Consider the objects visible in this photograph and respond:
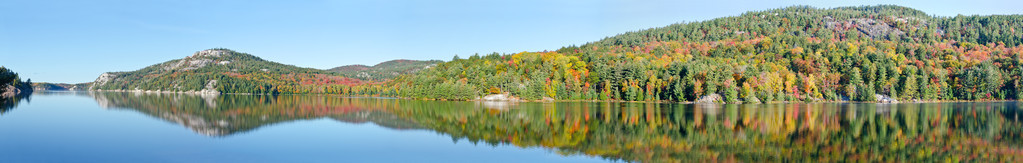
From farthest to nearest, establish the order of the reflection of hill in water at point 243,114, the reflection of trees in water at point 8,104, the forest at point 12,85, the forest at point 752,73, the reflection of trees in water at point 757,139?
the forest at point 12,85, the forest at point 752,73, the reflection of trees in water at point 8,104, the reflection of hill in water at point 243,114, the reflection of trees in water at point 757,139

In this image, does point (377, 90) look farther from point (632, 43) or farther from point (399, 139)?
point (399, 139)

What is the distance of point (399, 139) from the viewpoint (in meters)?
32.3

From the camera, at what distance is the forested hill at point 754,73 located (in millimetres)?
101438

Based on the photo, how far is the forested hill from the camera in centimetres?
10144

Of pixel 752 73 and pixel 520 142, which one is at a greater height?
pixel 752 73

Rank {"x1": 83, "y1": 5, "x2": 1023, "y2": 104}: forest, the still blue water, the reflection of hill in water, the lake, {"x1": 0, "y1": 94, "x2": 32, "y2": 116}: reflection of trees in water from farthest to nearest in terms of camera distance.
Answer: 1. {"x1": 83, "y1": 5, "x2": 1023, "y2": 104}: forest
2. {"x1": 0, "y1": 94, "x2": 32, "y2": 116}: reflection of trees in water
3. the reflection of hill in water
4. the still blue water
5. the lake

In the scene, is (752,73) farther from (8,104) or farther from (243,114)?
(8,104)

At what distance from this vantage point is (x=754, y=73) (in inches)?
3942

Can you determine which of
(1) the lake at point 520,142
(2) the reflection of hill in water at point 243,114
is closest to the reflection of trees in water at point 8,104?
(2) the reflection of hill in water at point 243,114

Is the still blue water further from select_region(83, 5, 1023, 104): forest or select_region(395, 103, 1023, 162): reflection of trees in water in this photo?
select_region(83, 5, 1023, 104): forest

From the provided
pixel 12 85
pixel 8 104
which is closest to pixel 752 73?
pixel 8 104

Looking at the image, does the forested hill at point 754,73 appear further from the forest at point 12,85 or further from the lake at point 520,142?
the forest at point 12,85

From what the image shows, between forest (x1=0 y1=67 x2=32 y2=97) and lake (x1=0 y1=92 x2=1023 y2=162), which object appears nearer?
lake (x1=0 y1=92 x2=1023 y2=162)

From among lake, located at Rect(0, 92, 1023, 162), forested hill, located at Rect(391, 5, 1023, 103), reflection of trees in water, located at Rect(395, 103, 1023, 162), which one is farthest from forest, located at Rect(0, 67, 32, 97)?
reflection of trees in water, located at Rect(395, 103, 1023, 162)
